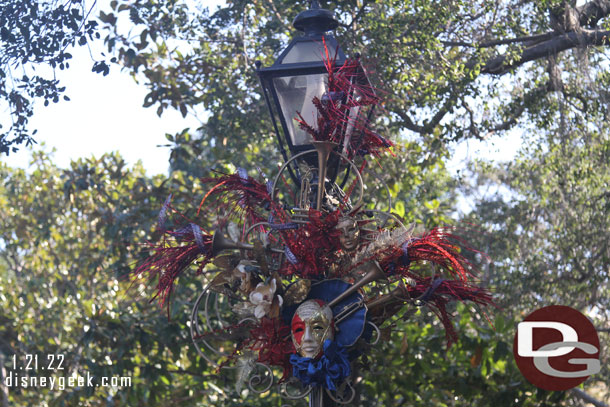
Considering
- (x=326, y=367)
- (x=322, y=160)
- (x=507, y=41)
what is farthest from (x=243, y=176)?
(x=507, y=41)

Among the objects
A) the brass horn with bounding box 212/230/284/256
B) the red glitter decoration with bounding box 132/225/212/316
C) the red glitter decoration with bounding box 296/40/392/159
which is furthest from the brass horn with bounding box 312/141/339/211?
the red glitter decoration with bounding box 132/225/212/316

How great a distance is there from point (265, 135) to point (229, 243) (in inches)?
243

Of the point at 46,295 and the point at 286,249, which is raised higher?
the point at 46,295

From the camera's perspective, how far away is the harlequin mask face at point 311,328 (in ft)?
12.1

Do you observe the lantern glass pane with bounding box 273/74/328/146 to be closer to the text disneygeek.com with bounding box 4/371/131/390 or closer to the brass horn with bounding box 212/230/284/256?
the brass horn with bounding box 212/230/284/256

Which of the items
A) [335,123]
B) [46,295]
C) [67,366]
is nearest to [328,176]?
[335,123]

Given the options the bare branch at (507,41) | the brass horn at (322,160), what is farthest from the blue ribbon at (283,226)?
the bare branch at (507,41)

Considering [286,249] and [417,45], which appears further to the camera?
[417,45]

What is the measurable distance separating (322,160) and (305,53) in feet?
2.28

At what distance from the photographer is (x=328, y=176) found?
4.49 m

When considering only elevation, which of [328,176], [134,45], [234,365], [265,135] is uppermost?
[134,45]

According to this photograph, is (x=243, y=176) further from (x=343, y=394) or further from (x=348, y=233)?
(x=343, y=394)

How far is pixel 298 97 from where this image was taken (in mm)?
4434

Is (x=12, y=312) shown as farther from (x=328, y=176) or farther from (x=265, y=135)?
(x=328, y=176)
